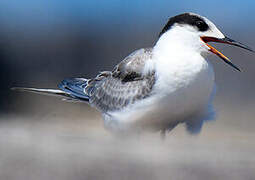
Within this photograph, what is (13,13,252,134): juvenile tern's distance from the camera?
3188 mm

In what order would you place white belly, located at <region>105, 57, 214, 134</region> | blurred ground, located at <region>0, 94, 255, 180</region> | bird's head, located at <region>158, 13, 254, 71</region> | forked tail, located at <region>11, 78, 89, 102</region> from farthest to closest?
1. forked tail, located at <region>11, 78, 89, 102</region>
2. bird's head, located at <region>158, 13, 254, 71</region>
3. white belly, located at <region>105, 57, 214, 134</region>
4. blurred ground, located at <region>0, 94, 255, 180</region>

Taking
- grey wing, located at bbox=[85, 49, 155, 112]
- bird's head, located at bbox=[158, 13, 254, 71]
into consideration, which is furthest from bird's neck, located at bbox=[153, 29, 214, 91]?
grey wing, located at bbox=[85, 49, 155, 112]

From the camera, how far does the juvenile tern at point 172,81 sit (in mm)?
3188

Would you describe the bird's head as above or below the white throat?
above

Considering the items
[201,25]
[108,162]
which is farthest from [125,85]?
[108,162]

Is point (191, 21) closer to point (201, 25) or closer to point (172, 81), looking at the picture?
point (201, 25)

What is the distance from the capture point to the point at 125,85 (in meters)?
3.65

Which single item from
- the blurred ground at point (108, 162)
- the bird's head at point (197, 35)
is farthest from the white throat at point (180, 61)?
the blurred ground at point (108, 162)

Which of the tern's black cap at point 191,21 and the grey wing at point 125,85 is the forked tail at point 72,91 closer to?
the grey wing at point 125,85

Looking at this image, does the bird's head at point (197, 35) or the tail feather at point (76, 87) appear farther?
the tail feather at point (76, 87)

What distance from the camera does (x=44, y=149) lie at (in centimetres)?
176

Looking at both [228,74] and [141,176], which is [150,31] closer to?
[228,74]

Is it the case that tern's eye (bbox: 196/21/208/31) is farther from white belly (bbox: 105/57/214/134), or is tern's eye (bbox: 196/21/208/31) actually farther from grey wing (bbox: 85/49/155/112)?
grey wing (bbox: 85/49/155/112)

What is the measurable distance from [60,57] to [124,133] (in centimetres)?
617
